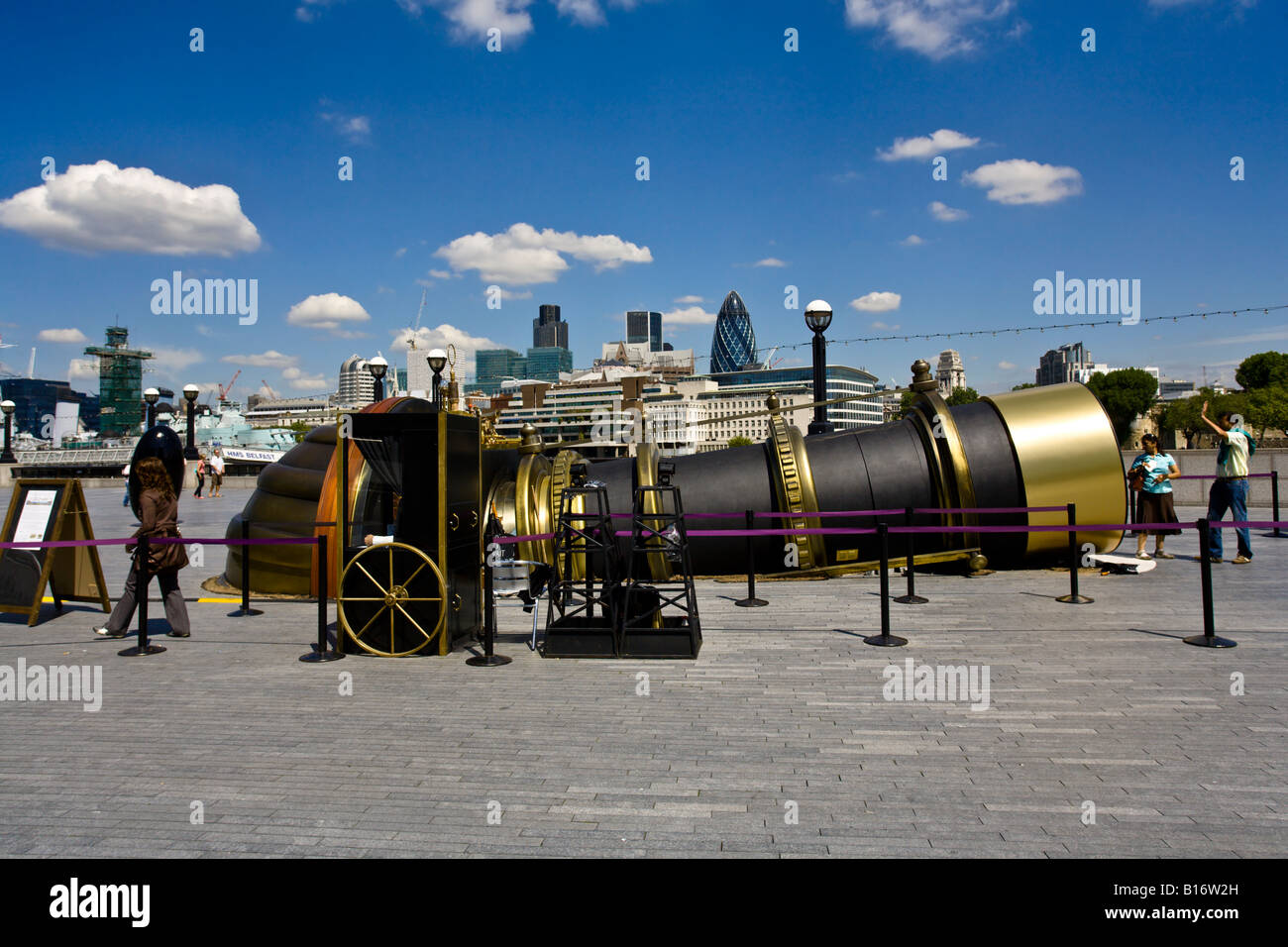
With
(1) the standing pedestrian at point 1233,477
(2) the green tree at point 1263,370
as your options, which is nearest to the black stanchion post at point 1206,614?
(1) the standing pedestrian at point 1233,477

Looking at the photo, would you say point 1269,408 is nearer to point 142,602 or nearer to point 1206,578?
point 1206,578

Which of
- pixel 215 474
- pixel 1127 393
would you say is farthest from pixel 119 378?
pixel 1127 393

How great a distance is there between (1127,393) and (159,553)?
338 feet

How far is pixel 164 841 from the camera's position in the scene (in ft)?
12.9

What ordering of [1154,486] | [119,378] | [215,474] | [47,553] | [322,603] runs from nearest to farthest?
1. [322,603]
2. [47,553]
3. [1154,486]
4. [215,474]
5. [119,378]

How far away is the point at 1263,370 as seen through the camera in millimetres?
84688

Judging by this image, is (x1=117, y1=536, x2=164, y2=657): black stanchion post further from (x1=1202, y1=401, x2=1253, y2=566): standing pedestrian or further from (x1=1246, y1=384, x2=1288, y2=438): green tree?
(x1=1246, y1=384, x2=1288, y2=438): green tree

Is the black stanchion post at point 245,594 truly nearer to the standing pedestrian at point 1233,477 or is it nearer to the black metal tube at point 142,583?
the black metal tube at point 142,583

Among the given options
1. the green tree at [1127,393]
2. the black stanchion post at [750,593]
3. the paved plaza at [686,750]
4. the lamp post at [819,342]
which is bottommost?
the paved plaza at [686,750]

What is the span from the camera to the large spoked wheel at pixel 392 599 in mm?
7777

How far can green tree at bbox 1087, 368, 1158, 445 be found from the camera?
91.5 metres

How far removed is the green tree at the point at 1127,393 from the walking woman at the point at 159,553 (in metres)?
100
